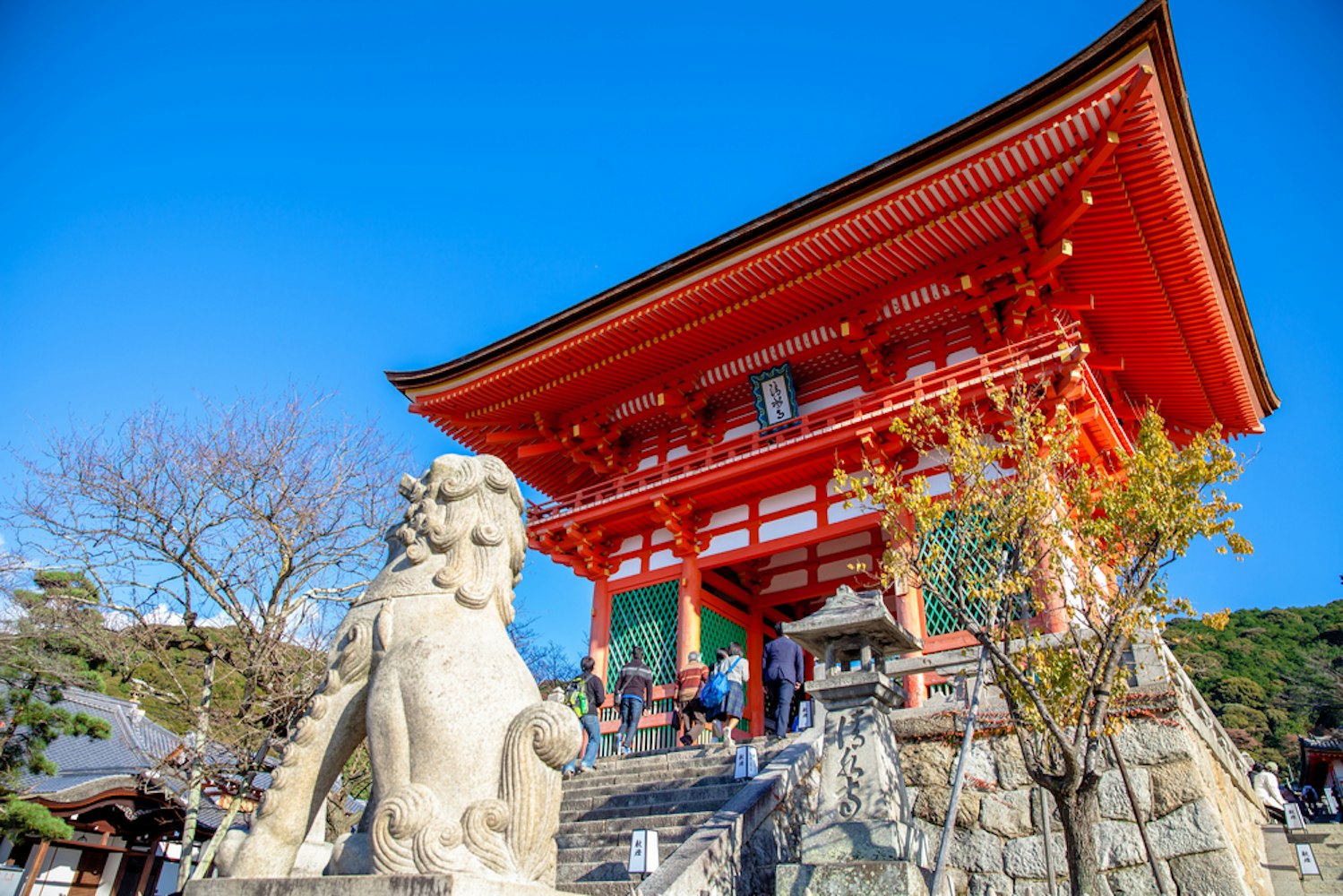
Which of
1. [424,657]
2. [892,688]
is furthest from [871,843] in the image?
[424,657]

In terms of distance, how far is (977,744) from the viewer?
726 centimetres

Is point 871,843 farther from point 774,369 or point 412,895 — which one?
point 774,369

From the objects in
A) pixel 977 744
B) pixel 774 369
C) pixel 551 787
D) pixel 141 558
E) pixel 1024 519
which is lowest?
pixel 551 787

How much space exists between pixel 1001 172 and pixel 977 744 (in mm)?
6398

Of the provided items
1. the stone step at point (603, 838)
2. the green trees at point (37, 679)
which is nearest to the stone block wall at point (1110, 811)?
the stone step at point (603, 838)

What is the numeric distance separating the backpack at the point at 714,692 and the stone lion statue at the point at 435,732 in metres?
5.50

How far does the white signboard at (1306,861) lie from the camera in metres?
9.47

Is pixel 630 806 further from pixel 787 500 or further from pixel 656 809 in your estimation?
pixel 787 500

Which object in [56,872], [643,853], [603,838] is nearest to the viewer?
[643,853]

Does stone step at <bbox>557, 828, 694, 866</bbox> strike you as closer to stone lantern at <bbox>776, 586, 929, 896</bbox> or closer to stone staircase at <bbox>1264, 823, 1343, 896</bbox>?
stone lantern at <bbox>776, 586, 929, 896</bbox>

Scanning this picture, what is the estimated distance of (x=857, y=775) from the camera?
552cm

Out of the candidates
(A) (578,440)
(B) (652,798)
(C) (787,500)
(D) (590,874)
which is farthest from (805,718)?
(A) (578,440)

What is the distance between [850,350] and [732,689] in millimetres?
5513

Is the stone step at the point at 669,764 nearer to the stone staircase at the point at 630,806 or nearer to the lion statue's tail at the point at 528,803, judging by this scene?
the stone staircase at the point at 630,806
